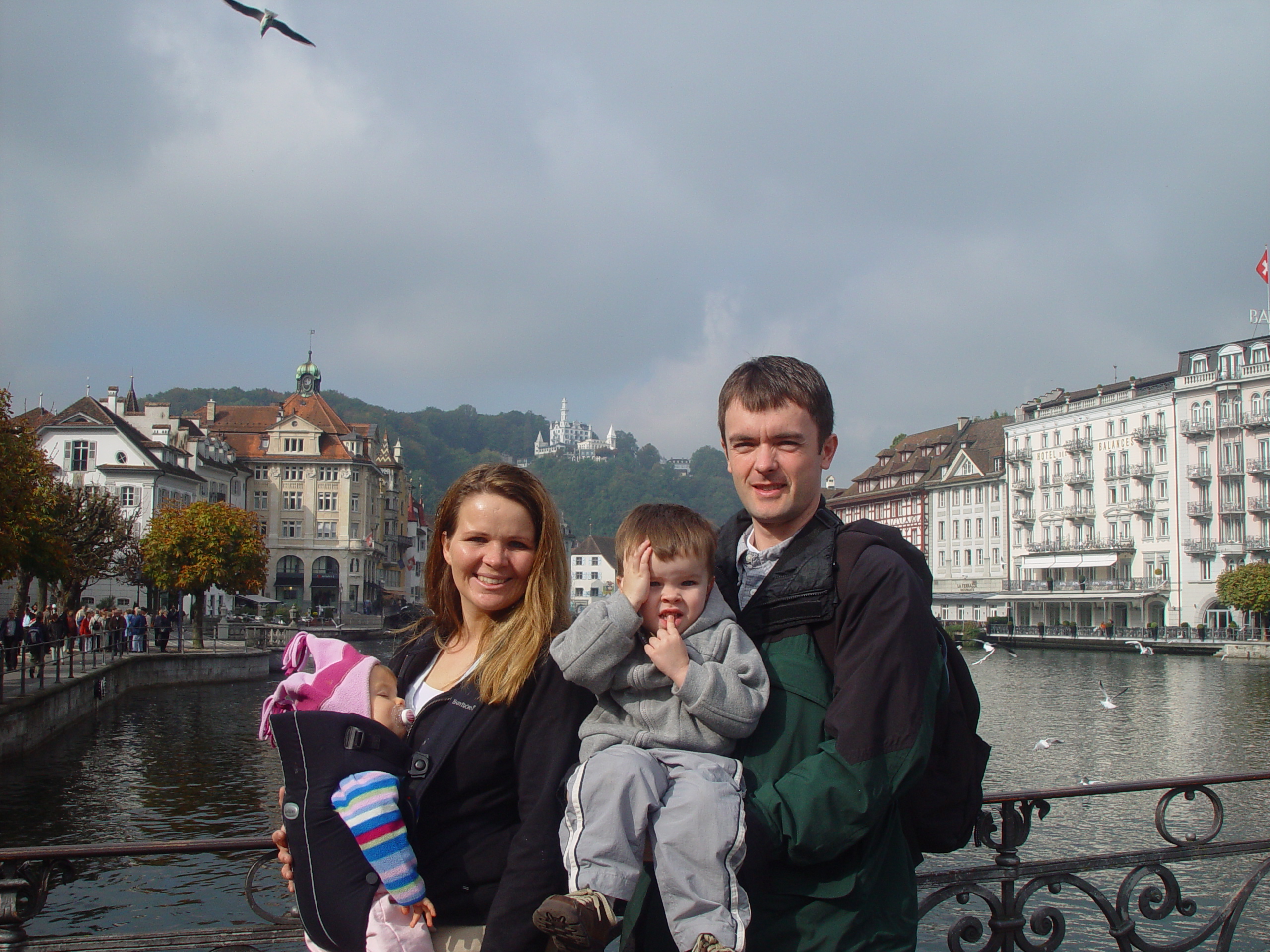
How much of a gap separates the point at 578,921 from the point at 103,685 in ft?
90.4

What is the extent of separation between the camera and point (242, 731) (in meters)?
23.2

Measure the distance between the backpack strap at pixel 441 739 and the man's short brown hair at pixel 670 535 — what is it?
1.75 feet

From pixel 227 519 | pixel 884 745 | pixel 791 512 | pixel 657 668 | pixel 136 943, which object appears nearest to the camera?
pixel 884 745

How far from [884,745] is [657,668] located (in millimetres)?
580

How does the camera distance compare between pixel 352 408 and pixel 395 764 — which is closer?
pixel 395 764

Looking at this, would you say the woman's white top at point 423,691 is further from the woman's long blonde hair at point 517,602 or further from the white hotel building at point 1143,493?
the white hotel building at point 1143,493

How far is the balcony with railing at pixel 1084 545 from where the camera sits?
226ft

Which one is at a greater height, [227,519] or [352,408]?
[352,408]

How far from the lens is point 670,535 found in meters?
2.75

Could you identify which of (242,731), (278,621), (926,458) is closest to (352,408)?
(926,458)

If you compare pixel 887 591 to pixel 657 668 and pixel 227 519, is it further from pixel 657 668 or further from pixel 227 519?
pixel 227 519

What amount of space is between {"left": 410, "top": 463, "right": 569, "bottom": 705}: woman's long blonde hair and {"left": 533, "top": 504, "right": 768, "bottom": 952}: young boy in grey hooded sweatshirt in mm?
200

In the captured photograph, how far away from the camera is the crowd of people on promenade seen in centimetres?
2403

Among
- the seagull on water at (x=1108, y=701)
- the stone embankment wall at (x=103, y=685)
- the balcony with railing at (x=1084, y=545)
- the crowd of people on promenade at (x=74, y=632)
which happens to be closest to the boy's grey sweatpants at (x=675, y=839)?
the stone embankment wall at (x=103, y=685)
